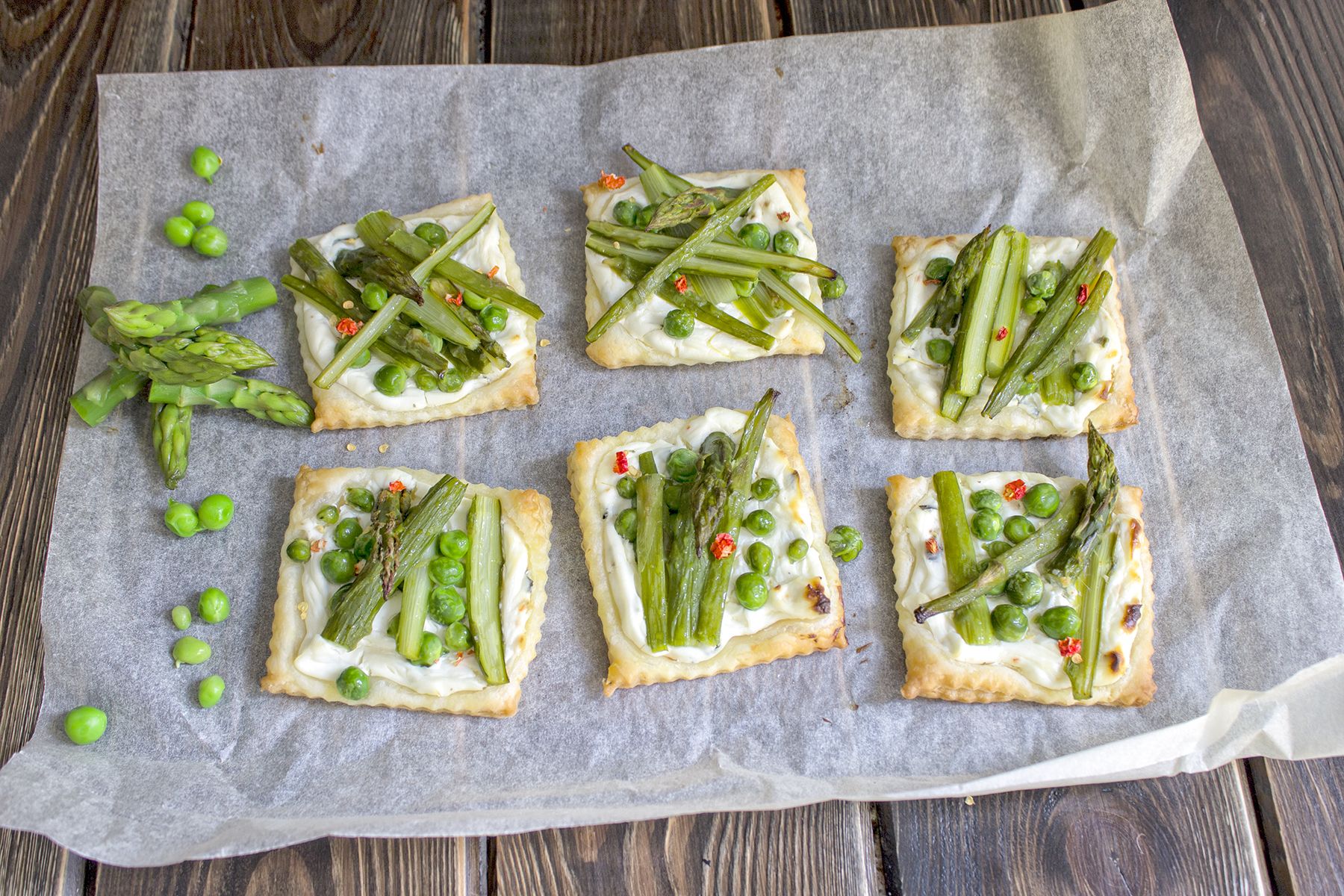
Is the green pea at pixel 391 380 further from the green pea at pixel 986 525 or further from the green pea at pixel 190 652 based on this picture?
the green pea at pixel 986 525

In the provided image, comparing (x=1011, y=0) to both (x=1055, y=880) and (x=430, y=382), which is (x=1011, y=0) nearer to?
(x=430, y=382)

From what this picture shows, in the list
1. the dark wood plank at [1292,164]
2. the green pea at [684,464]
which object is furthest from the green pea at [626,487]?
the dark wood plank at [1292,164]

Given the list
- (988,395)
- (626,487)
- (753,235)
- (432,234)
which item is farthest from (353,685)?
(988,395)

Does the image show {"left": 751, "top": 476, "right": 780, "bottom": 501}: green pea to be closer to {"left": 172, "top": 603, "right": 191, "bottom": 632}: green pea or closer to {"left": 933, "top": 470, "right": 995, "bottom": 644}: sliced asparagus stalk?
{"left": 933, "top": 470, "right": 995, "bottom": 644}: sliced asparagus stalk

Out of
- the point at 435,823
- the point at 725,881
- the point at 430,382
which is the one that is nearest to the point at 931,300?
the point at 430,382

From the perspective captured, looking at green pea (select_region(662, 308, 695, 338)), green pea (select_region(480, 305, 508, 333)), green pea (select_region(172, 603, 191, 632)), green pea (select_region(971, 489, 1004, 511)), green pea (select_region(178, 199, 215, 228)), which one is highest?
green pea (select_region(178, 199, 215, 228))

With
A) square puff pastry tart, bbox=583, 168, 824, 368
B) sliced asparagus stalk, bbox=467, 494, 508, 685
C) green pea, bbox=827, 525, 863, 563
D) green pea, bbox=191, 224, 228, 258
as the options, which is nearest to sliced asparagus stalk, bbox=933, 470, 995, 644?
green pea, bbox=827, 525, 863, 563

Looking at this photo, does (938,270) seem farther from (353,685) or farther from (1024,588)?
(353,685)
